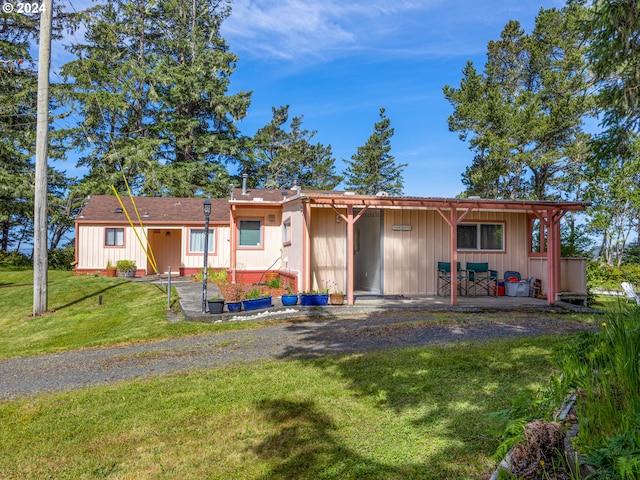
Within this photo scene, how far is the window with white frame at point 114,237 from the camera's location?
64.3 feet

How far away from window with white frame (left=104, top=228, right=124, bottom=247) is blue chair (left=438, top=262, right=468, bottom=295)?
14.6 m

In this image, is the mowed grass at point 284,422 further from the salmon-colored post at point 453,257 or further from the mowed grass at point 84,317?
the salmon-colored post at point 453,257

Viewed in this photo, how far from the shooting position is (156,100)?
29.4 metres

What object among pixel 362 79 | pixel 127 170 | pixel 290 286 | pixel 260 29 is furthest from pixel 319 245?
pixel 127 170

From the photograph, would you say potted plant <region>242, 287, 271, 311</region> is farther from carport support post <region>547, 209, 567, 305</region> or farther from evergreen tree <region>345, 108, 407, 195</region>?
evergreen tree <region>345, 108, 407, 195</region>

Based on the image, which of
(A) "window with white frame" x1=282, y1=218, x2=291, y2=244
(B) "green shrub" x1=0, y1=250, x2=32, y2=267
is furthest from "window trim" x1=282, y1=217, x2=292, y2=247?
(B) "green shrub" x1=0, y1=250, x2=32, y2=267

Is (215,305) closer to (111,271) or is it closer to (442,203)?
(442,203)

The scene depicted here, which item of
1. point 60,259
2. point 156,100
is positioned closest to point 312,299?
point 60,259

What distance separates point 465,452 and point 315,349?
12.1 feet

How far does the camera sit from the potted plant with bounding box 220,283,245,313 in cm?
972

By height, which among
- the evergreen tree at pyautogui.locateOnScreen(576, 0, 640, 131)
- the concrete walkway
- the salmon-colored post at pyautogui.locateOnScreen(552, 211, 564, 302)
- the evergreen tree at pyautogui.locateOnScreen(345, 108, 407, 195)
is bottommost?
the concrete walkway

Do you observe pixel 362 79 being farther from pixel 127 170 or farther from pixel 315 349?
pixel 315 349

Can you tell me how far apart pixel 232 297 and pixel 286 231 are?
407 centimetres

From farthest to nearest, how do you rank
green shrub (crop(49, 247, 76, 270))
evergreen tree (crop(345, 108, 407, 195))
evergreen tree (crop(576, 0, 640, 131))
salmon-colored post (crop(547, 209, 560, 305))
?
evergreen tree (crop(345, 108, 407, 195)) < green shrub (crop(49, 247, 76, 270)) < salmon-colored post (crop(547, 209, 560, 305)) < evergreen tree (crop(576, 0, 640, 131))
